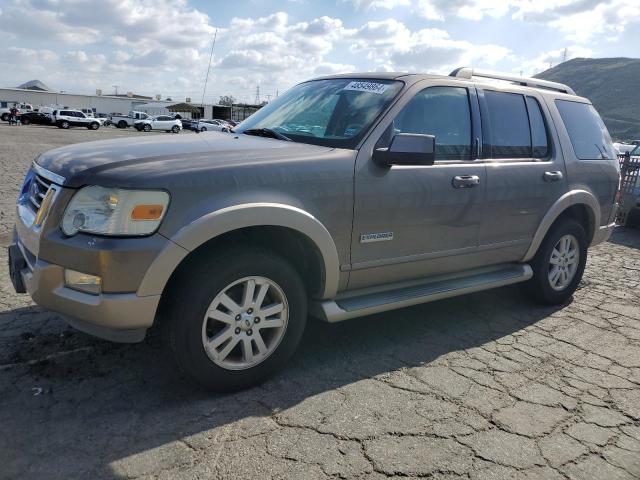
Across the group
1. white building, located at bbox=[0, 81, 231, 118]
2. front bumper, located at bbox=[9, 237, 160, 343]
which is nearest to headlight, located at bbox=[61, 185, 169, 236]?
front bumper, located at bbox=[9, 237, 160, 343]

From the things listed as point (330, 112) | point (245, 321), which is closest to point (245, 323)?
point (245, 321)

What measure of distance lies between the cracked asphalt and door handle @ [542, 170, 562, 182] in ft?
4.14

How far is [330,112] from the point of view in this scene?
3793 millimetres

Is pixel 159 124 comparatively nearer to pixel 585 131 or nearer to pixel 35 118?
pixel 35 118

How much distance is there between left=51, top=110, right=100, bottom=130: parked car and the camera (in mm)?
43094

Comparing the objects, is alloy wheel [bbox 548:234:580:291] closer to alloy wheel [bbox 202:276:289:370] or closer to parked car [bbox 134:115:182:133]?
alloy wheel [bbox 202:276:289:370]

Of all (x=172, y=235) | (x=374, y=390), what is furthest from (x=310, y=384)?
(x=172, y=235)

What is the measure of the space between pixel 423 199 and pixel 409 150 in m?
0.46

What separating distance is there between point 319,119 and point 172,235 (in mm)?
1571

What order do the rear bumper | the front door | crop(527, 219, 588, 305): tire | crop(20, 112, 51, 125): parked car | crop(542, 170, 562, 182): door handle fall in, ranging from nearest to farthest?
the front door < crop(542, 170, 562, 182): door handle < crop(527, 219, 588, 305): tire < the rear bumper < crop(20, 112, 51, 125): parked car

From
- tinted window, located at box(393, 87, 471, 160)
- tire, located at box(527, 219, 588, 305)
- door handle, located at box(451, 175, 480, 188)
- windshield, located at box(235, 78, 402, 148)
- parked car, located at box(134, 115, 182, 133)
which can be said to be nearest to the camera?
windshield, located at box(235, 78, 402, 148)

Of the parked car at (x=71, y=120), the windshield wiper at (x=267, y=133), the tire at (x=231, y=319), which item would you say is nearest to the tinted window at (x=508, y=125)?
the windshield wiper at (x=267, y=133)

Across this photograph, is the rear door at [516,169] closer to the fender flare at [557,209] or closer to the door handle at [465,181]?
the fender flare at [557,209]

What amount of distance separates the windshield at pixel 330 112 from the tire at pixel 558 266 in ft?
6.96
